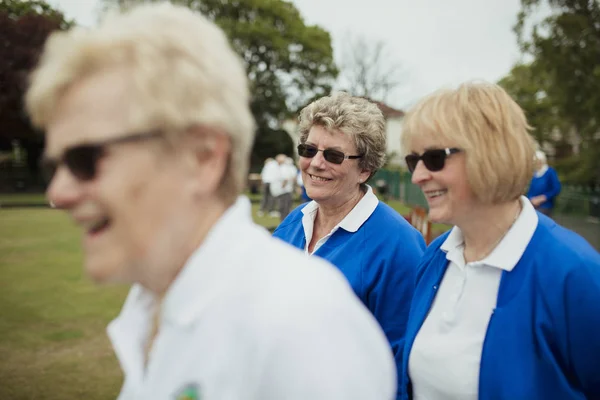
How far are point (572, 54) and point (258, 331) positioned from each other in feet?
67.8

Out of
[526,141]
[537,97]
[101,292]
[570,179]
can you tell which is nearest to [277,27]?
[537,97]

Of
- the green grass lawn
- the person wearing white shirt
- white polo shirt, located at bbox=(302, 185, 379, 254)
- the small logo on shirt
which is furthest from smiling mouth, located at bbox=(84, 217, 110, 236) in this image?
the person wearing white shirt

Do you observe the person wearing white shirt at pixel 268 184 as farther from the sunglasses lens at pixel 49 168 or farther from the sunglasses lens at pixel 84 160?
the sunglasses lens at pixel 84 160

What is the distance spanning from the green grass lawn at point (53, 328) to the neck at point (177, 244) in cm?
134

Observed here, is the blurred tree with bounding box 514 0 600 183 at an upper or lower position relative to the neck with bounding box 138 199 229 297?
upper

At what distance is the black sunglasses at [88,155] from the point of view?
1.01 meters

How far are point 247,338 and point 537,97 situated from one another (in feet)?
120

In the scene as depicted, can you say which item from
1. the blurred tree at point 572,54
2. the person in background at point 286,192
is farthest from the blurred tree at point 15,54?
the blurred tree at point 572,54

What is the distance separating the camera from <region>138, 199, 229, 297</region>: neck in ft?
3.52

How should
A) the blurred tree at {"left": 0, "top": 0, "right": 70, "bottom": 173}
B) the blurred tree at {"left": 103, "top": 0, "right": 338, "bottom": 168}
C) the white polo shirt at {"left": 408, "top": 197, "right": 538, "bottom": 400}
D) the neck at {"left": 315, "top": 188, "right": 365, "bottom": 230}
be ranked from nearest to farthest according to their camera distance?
the white polo shirt at {"left": 408, "top": 197, "right": 538, "bottom": 400} < the neck at {"left": 315, "top": 188, "right": 365, "bottom": 230} < the blurred tree at {"left": 0, "top": 0, "right": 70, "bottom": 173} < the blurred tree at {"left": 103, "top": 0, "right": 338, "bottom": 168}

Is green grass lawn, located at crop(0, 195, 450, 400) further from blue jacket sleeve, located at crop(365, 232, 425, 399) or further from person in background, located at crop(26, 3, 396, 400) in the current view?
blue jacket sleeve, located at crop(365, 232, 425, 399)

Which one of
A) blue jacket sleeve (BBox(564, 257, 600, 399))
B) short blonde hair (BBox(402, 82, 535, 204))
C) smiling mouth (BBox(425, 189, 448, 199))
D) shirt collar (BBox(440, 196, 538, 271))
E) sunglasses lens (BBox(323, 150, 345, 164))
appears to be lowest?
blue jacket sleeve (BBox(564, 257, 600, 399))

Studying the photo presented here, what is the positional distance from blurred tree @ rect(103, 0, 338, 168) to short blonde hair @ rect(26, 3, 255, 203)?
35.1 meters

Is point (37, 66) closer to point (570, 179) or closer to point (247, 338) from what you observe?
point (247, 338)
